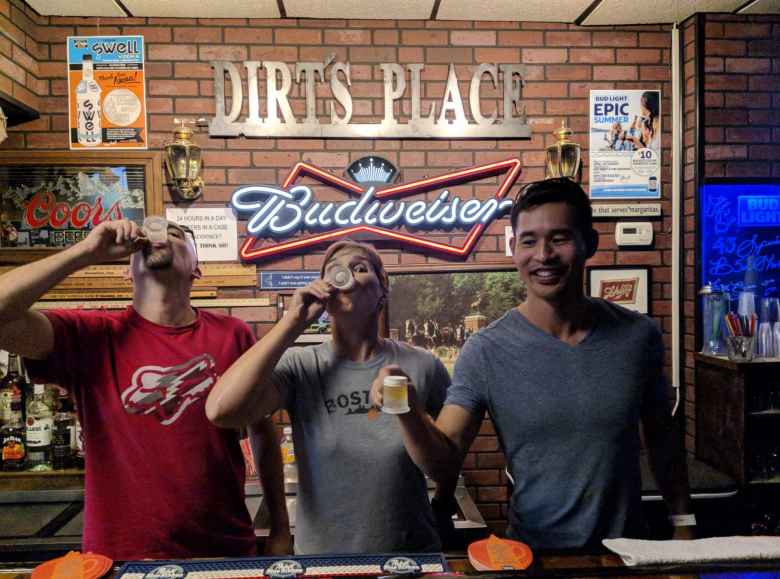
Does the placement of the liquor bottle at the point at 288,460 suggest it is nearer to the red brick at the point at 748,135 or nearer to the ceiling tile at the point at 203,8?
the ceiling tile at the point at 203,8

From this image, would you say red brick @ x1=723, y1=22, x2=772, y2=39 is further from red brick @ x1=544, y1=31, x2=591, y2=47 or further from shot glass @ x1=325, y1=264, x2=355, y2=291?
shot glass @ x1=325, y1=264, x2=355, y2=291

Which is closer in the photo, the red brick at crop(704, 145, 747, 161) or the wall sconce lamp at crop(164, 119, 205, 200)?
the wall sconce lamp at crop(164, 119, 205, 200)

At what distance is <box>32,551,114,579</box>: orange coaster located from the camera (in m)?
1.15

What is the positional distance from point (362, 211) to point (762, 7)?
2.73 metres

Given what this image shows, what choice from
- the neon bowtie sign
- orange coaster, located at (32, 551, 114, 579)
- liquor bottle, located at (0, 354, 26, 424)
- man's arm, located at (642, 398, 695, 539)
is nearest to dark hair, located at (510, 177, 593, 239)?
man's arm, located at (642, 398, 695, 539)

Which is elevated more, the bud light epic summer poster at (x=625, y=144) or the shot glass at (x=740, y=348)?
the bud light epic summer poster at (x=625, y=144)

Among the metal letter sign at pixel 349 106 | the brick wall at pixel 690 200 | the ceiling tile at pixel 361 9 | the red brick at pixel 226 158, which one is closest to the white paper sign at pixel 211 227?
the red brick at pixel 226 158

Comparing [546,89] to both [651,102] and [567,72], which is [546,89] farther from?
[651,102]

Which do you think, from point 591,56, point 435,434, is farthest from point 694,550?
point 591,56

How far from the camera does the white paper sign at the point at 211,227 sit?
317 cm

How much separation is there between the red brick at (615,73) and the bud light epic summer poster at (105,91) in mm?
2800

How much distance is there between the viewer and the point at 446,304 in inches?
130

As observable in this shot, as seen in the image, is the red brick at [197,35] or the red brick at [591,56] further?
the red brick at [591,56]

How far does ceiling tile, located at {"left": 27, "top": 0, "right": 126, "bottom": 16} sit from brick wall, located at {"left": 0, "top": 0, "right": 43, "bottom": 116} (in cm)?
8
